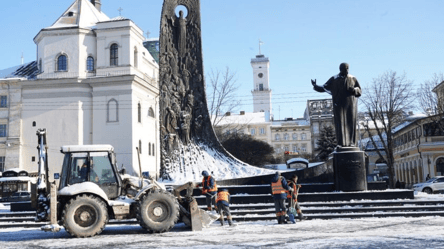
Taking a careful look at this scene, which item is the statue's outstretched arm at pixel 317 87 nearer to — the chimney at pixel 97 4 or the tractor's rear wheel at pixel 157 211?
the tractor's rear wheel at pixel 157 211

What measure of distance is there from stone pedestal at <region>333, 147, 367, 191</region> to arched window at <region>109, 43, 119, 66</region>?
36.1 metres

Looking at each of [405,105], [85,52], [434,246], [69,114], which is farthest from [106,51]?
[434,246]

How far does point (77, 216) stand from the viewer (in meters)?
11.0

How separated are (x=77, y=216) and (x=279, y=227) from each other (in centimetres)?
513

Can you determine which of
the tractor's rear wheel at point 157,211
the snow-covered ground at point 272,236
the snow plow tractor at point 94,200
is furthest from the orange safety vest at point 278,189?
the tractor's rear wheel at point 157,211

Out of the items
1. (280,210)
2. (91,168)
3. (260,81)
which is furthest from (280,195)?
(260,81)

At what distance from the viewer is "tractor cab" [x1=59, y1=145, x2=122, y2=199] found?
11.5 m

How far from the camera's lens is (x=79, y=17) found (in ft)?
162

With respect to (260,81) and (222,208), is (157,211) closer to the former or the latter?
(222,208)

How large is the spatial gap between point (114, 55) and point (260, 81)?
101484 mm

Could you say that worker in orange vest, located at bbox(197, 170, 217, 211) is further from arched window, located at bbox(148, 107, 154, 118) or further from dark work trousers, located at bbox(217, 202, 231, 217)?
arched window, located at bbox(148, 107, 154, 118)

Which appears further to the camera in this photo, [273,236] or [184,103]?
[184,103]

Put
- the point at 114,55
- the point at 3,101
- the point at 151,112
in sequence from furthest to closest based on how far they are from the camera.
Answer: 1. the point at 151,112
2. the point at 3,101
3. the point at 114,55

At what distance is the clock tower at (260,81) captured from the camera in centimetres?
14075
